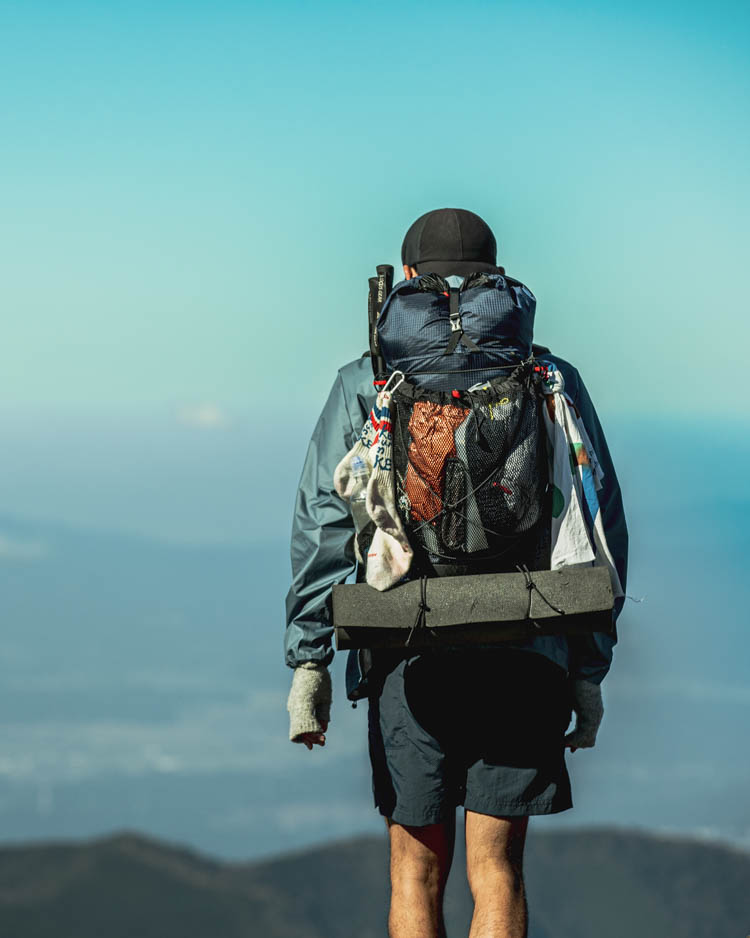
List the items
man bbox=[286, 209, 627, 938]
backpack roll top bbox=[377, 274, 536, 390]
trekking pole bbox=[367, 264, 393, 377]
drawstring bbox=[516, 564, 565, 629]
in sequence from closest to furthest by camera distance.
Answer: drawstring bbox=[516, 564, 565, 629]
backpack roll top bbox=[377, 274, 536, 390]
man bbox=[286, 209, 627, 938]
trekking pole bbox=[367, 264, 393, 377]

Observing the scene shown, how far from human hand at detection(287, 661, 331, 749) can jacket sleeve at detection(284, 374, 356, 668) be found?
4 cm

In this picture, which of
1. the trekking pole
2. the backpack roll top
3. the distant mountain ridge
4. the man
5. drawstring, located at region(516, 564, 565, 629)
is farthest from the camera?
the distant mountain ridge

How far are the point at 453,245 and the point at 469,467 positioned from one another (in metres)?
0.76

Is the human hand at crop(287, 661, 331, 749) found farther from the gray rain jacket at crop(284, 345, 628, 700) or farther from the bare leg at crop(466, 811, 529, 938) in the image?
the bare leg at crop(466, 811, 529, 938)

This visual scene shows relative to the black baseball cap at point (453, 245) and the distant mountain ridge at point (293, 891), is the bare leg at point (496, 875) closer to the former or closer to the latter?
the black baseball cap at point (453, 245)

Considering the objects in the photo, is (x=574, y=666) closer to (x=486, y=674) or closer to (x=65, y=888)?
(x=486, y=674)

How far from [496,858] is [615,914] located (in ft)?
165

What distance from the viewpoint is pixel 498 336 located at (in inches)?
140

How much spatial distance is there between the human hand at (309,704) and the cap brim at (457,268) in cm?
126

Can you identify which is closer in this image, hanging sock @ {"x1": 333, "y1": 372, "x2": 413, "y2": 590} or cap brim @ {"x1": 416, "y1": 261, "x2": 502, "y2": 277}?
hanging sock @ {"x1": 333, "y1": 372, "x2": 413, "y2": 590}

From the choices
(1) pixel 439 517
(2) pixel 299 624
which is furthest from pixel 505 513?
(2) pixel 299 624

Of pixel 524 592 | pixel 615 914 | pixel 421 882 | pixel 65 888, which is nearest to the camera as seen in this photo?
pixel 524 592

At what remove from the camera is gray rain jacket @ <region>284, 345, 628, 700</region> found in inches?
151

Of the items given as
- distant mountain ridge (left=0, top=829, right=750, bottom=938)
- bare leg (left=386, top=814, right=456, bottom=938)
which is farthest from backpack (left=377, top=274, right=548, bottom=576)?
distant mountain ridge (left=0, top=829, right=750, bottom=938)
